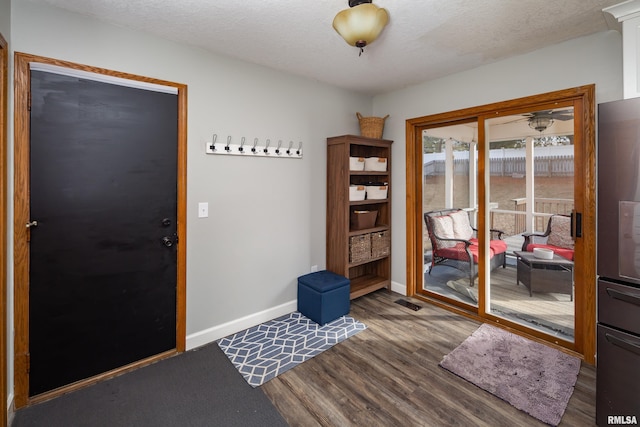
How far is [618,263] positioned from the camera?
1598 mm

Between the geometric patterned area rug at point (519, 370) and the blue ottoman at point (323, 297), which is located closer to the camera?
the geometric patterned area rug at point (519, 370)

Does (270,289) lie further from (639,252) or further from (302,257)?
(639,252)

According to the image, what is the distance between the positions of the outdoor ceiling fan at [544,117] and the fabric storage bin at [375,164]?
1.42m

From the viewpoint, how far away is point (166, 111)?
2.31m

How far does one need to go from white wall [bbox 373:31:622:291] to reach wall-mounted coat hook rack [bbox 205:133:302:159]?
1.31 metres

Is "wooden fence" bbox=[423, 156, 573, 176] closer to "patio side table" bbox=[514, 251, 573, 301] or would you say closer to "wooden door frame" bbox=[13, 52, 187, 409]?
"patio side table" bbox=[514, 251, 573, 301]

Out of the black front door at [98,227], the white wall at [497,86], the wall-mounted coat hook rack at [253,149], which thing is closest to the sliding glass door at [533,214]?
the white wall at [497,86]

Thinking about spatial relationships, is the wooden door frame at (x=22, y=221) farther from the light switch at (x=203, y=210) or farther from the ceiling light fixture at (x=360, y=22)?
the ceiling light fixture at (x=360, y=22)

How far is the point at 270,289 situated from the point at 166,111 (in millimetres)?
1824

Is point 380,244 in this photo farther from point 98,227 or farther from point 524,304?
point 98,227

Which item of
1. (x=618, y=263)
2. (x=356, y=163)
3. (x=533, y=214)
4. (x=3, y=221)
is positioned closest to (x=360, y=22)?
(x=356, y=163)

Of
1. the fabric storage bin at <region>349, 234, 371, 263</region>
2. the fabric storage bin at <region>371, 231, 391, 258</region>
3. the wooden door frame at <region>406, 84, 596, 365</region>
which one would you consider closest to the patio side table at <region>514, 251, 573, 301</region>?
the wooden door frame at <region>406, 84, 596, 365</region>

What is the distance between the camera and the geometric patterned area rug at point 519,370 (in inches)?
74.7

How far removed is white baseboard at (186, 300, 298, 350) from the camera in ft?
8.33
